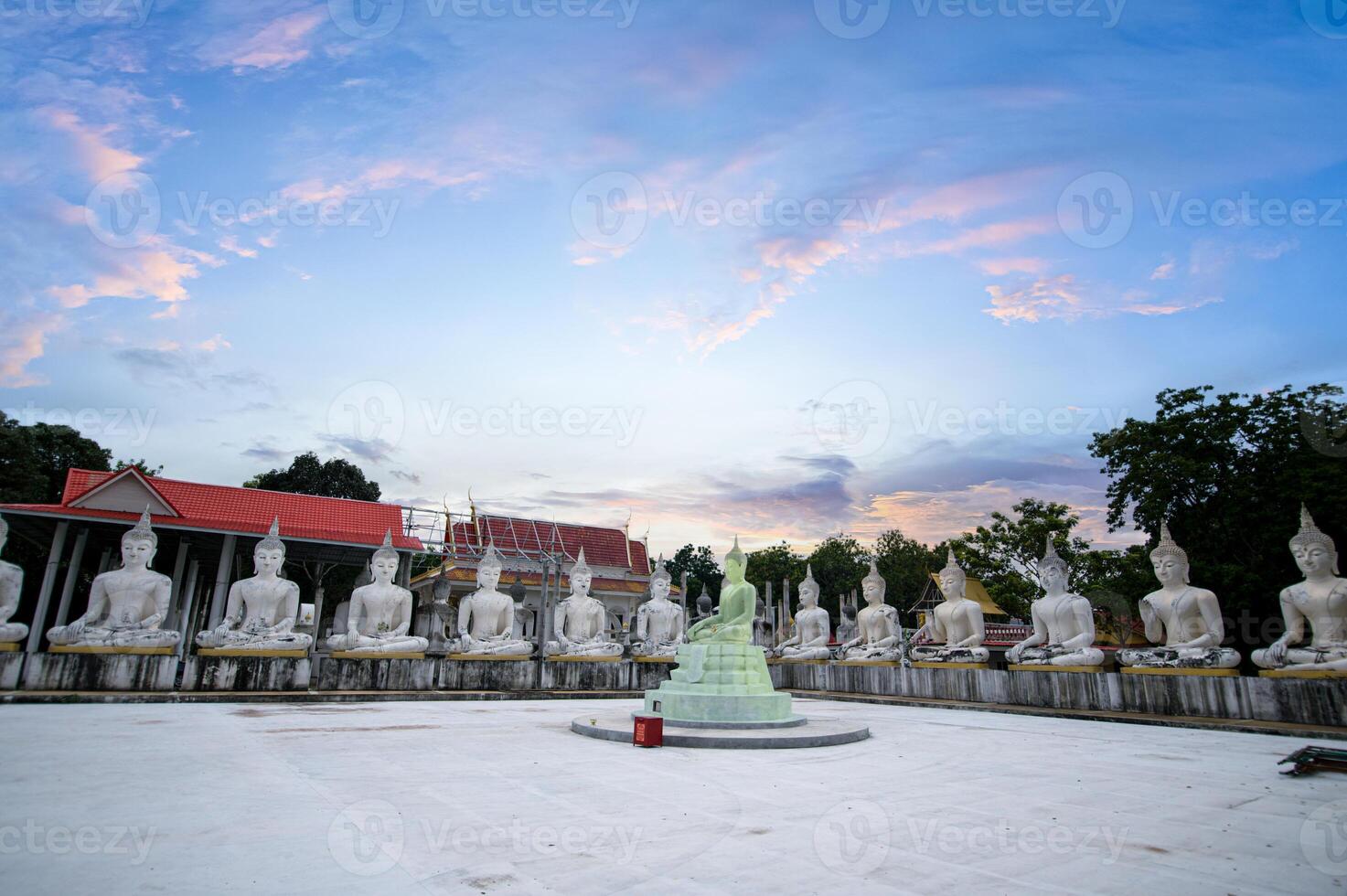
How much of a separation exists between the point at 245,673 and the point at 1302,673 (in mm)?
17629

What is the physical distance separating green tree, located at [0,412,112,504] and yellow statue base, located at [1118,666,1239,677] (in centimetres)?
3347

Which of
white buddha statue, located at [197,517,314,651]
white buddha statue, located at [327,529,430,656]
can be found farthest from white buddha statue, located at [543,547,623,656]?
white buddha statue, located at [197,517,314,651]

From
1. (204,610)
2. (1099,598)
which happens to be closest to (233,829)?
(1099,598)

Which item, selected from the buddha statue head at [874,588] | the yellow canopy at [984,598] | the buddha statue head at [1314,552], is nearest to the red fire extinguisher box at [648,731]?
the buddha statue head at [1314,552]

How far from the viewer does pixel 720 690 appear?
10.3 meters

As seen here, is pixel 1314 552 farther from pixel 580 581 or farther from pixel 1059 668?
pixel 580 581

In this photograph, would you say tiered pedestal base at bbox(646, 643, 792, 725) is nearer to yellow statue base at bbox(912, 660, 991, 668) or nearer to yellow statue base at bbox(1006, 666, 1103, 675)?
yellow statue base at bbox(1006, 666, 1103, 675)

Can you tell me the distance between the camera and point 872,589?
19.4m

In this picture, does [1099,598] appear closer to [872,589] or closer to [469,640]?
[872,589]

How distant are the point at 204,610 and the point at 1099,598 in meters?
37.9

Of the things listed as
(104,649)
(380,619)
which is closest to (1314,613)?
(380,619)

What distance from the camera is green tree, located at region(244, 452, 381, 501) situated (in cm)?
3850

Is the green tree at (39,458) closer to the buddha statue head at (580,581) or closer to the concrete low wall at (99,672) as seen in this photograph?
the concrete low wall at (99,672)

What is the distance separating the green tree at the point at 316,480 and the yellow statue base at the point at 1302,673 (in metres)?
38.3
